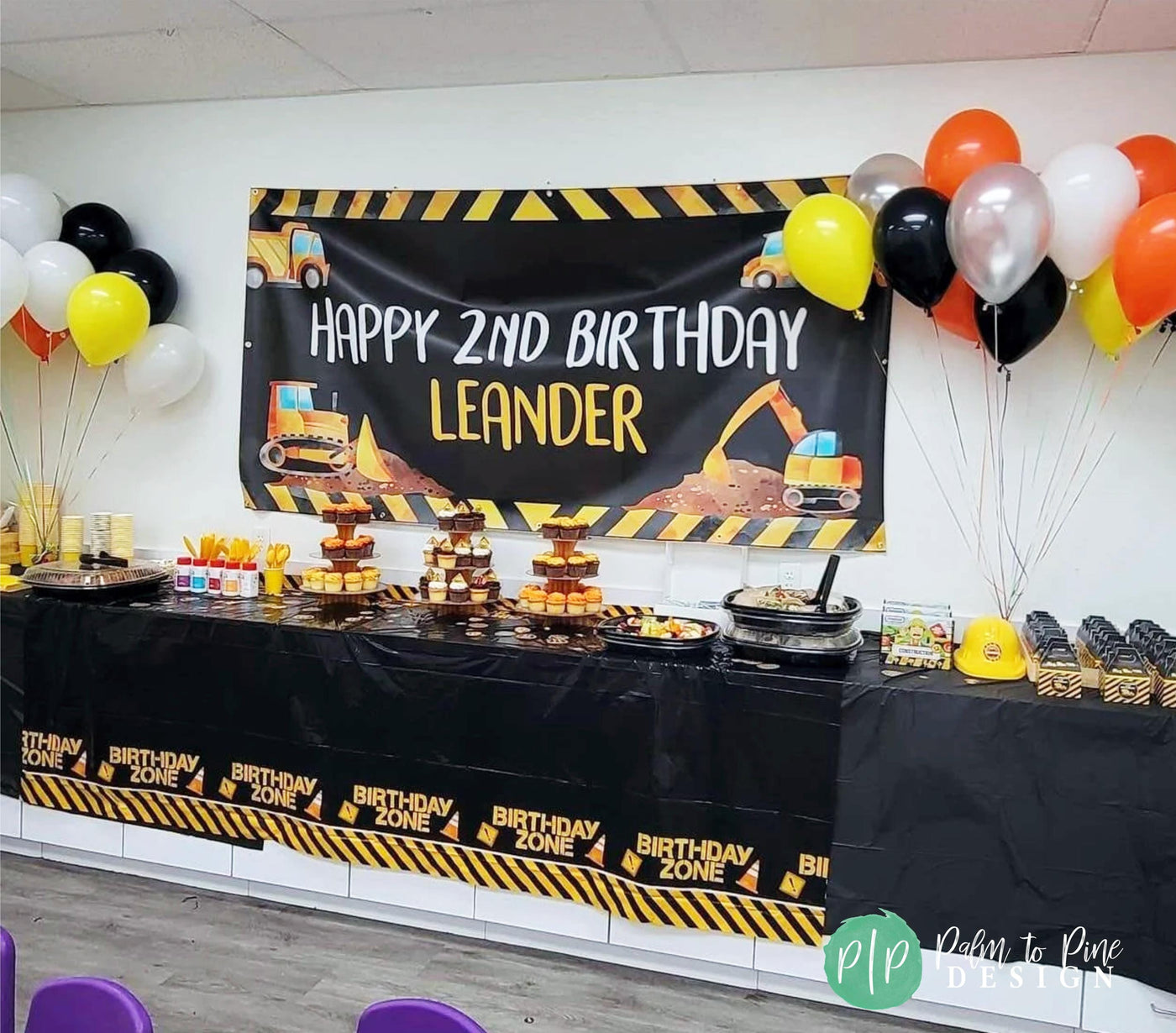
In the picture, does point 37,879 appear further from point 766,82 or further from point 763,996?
point 766,82

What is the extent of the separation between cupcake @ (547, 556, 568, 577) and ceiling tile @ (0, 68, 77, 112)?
2.38 m

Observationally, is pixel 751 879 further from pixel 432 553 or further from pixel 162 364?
pixel 162 364

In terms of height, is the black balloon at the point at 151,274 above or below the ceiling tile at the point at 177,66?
below

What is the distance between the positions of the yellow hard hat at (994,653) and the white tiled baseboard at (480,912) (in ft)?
2.23

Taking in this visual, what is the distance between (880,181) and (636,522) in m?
1.15

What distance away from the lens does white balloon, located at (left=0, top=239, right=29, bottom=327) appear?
3.05 metres

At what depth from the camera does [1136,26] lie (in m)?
2.59

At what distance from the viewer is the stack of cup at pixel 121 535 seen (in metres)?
3.50

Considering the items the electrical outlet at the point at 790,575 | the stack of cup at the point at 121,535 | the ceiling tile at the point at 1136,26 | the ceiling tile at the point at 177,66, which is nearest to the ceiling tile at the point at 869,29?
the ceiling tile at the point at 1136,26

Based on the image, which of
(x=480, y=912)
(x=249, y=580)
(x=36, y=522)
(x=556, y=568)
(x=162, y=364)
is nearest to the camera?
(x=480, y=912)

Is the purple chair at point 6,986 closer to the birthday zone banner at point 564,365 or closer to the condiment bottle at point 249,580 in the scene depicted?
the condiment bottle at point 249,580

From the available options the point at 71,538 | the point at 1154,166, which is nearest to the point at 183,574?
the point at 71,538

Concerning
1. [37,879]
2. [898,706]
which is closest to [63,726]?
[37,879]

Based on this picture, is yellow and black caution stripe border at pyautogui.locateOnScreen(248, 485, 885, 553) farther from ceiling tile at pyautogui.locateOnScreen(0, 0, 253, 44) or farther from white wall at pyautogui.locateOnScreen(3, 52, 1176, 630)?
ceiling tile at pyautogui.locateOnScreen(0, 0, 253, 44)
